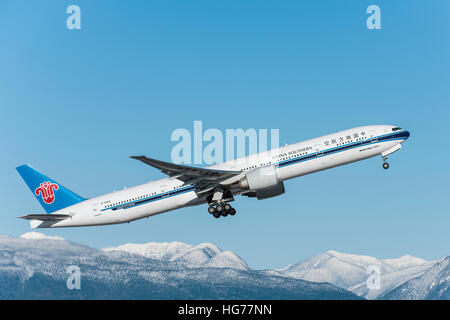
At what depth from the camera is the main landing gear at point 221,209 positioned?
4847 centimetres

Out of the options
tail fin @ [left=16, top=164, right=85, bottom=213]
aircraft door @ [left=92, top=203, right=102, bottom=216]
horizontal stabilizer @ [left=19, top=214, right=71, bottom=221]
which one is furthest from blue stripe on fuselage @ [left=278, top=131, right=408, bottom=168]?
horizontal stabilizer @ [left=19, top=214, right=71, bottom=221]

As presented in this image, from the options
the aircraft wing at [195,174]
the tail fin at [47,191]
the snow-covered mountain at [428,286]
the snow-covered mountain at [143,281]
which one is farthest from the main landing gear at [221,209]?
the snow-covered mountain at [428,286]

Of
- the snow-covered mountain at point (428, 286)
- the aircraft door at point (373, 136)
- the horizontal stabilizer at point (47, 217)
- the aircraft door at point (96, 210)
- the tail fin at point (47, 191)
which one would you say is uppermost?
the aircraft door at point (373, 136)

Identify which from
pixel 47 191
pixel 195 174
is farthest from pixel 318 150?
pixel 47 191

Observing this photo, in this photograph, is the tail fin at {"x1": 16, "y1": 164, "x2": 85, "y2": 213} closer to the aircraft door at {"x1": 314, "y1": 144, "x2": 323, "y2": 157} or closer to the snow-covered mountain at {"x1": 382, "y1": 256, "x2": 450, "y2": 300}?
the aircraft door at {"x1": 314, "y1": 144, "x2": 323, "y2": 157}

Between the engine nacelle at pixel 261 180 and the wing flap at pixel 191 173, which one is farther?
the engine nacelle at pixel 261 180

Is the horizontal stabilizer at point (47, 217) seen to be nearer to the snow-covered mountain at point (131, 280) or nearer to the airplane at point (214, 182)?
the airplane at point (214, 182)

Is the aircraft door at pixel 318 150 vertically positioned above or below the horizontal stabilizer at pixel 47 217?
above

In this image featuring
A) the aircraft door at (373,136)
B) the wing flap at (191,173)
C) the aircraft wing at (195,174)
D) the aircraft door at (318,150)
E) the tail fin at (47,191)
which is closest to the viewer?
the wing flap at (191,173)

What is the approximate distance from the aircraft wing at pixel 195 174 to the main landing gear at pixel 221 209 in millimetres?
1928

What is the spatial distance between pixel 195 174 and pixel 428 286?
146281 mm
